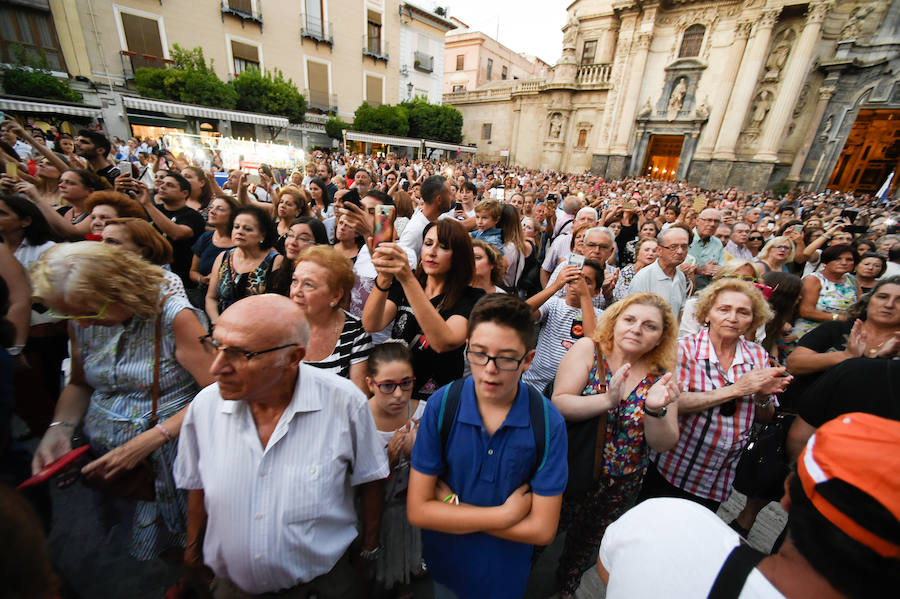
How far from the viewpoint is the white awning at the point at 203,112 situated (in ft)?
55.3

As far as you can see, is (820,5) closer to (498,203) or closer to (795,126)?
(795,126)

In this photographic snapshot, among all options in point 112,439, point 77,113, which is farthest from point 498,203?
point 77,113

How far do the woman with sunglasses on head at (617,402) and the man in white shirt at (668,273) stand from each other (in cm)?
155

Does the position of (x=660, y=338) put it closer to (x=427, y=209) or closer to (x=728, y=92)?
(x=427, y=209)

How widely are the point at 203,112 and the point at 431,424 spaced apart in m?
24.0

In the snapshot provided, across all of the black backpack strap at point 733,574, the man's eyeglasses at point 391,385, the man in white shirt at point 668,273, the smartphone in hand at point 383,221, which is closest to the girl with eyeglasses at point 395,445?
the man's eyeglasses at point 391,385

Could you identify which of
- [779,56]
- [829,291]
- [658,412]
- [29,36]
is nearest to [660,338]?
[658,412]

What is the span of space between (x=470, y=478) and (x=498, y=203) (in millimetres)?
3413

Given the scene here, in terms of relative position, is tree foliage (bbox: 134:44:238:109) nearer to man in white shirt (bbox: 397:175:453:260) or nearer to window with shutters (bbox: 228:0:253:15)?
window with shutters (bbox: 228:0:253:15)

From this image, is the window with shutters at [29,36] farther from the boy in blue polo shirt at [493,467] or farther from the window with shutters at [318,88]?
the boy in blue polo shirt at [493,467]

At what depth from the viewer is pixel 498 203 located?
419cm

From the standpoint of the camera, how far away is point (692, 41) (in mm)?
20812

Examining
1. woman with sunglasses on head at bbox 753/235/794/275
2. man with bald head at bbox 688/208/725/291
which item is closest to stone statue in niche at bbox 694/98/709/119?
man with bald head at bbox 688/208/725/291

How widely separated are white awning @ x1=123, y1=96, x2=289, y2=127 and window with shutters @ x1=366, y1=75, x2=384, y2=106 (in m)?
9.44
